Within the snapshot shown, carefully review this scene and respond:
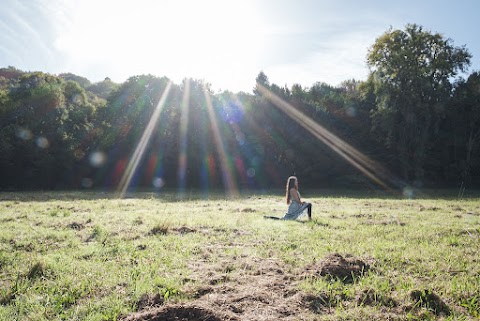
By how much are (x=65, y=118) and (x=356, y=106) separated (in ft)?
117

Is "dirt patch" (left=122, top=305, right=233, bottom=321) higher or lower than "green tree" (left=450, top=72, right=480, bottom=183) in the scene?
lower

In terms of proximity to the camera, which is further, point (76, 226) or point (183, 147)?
point (183, 147)

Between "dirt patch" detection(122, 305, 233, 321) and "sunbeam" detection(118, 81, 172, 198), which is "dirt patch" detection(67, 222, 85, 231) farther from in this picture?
"sunbeam" detection(118, 81, 172, 198)

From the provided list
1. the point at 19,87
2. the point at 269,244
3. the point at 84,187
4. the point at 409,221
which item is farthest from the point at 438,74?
the point at 19,87

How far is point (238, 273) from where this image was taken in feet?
18.3

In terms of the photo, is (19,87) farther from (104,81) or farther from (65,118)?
(104,81)

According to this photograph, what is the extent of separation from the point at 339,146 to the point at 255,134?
10150mm

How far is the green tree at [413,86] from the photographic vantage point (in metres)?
35.6

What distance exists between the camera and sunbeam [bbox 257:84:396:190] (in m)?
39.2

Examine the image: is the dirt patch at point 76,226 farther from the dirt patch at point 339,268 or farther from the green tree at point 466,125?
the green tree at point 466,125

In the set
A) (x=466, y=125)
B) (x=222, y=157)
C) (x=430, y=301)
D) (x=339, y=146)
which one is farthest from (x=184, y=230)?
(x=466, y=125)

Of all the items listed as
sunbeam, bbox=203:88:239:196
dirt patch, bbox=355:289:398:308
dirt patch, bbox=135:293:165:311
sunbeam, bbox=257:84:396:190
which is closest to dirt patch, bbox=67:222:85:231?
dirt patch, bbox=135:293:165:311

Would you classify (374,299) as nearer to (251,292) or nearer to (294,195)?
(251,292)

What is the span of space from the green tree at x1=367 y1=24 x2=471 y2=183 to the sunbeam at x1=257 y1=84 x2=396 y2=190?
10.8ft
